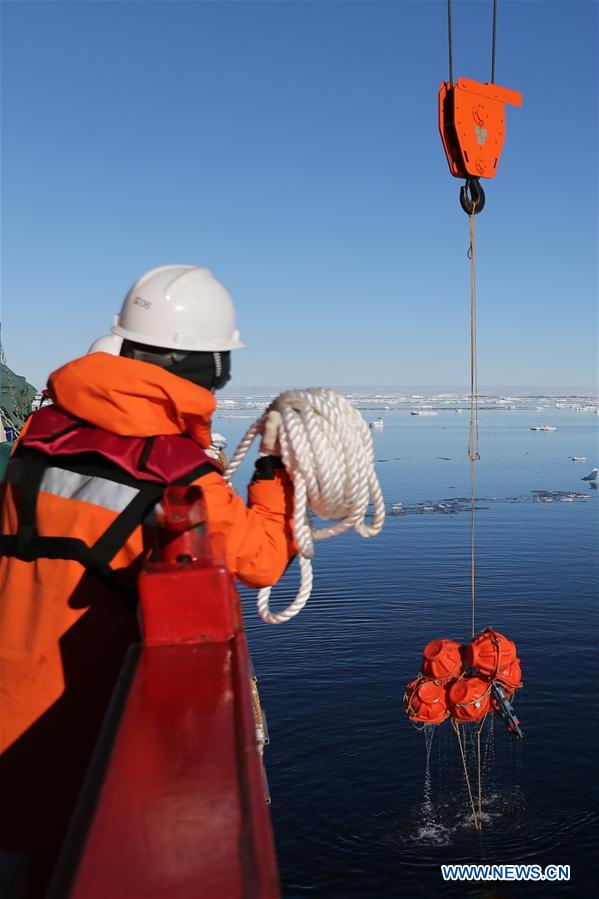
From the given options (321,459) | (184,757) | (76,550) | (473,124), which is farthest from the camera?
(473,124)

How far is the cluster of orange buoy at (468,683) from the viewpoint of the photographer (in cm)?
655

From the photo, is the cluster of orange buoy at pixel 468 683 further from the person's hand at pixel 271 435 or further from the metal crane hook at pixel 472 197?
the person's hand at pixel 271 435

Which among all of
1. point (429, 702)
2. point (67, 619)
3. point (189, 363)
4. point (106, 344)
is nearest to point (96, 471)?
point (67, 619)

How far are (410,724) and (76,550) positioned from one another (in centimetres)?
1202

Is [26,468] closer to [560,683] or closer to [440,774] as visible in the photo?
[440,774]

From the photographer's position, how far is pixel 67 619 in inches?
74.0

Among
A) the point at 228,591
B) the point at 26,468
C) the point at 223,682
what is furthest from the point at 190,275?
the point at 223,682

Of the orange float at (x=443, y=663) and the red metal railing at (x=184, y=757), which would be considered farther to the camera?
the orange float at (x=443, y=663)

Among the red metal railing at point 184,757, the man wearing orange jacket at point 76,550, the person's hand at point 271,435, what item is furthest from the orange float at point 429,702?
the red metal railing at point 184,757

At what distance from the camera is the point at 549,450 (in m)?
52.4

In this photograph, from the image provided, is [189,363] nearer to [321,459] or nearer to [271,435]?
[271,435]

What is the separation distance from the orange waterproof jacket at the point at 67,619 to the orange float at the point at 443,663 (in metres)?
5.10

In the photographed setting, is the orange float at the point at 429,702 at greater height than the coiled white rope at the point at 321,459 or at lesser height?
lesser

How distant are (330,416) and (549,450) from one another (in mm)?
52672
